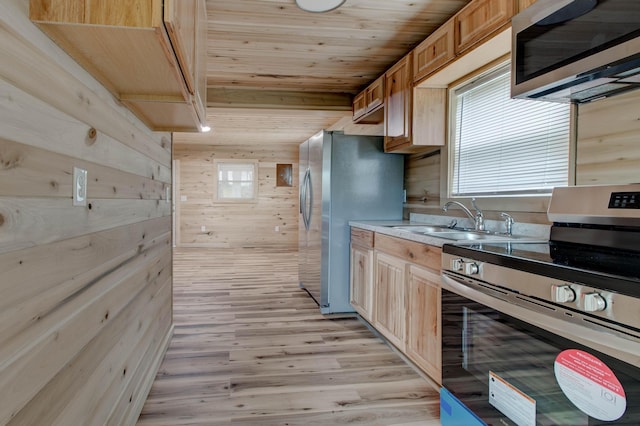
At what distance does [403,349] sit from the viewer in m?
2.42

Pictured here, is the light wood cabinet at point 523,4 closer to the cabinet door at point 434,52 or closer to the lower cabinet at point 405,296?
the cabinet door at point 434,52

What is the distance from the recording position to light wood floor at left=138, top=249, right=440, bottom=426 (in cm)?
193

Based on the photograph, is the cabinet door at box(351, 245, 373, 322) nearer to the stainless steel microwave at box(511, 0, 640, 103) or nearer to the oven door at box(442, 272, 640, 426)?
the oven door at box(442, 272, 640, 426)

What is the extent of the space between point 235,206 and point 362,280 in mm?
5788

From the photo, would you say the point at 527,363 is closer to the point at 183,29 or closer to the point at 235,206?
the point at 183,29

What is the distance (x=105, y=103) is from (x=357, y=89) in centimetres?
334

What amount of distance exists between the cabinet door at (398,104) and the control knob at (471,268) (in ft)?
4.89

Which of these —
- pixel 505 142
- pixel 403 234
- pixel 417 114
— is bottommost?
pixel 403 234

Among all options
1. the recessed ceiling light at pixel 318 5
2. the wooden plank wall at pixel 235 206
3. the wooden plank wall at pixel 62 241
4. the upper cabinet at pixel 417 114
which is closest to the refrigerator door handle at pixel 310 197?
the upper cabinet at pixel 417 114

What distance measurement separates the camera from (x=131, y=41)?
1028mm

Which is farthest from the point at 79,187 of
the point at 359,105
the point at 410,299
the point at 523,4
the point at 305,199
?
the point at 359,105

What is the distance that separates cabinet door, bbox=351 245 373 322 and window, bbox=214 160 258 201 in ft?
17.9

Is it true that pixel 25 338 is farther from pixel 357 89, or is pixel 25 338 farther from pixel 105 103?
pixel 357 89

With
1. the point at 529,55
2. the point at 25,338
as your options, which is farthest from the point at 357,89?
the point at 25,338
